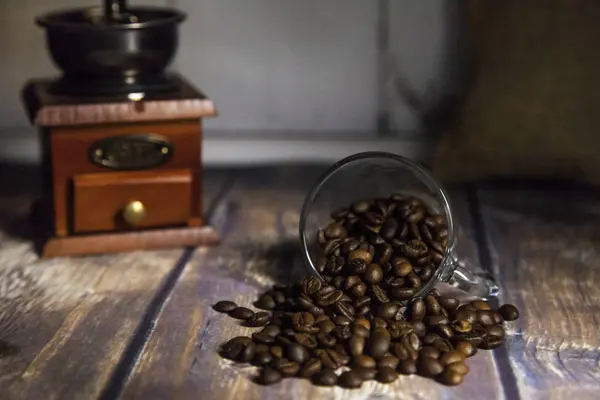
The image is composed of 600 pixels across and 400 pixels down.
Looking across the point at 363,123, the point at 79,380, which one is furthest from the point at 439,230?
the point at 363,123

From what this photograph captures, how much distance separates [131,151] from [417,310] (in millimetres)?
558

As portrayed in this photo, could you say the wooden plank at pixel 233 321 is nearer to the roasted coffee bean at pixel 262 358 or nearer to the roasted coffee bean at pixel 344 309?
the roasted coffee bean at pixel 262 358

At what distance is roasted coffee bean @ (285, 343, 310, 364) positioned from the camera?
1.03 meters

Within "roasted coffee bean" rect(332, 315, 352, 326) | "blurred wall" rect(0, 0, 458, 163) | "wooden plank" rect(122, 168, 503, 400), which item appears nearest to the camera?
"wooden plank" rect(122, 168, 503, 400)

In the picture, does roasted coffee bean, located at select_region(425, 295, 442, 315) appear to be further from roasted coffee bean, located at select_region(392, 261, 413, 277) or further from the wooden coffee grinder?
the wooden coffee grinder

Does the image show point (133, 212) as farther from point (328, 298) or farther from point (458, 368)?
point (458, 368)

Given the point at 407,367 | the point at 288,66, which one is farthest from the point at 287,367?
the point at 288,66

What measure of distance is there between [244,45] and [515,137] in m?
0.64

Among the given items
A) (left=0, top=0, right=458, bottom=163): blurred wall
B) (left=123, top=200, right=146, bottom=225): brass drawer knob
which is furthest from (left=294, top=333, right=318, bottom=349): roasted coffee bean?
(left=0, top=0, right=458, bottom=163): blurred wall

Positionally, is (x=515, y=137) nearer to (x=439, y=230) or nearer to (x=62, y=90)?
(x=439, y=230)

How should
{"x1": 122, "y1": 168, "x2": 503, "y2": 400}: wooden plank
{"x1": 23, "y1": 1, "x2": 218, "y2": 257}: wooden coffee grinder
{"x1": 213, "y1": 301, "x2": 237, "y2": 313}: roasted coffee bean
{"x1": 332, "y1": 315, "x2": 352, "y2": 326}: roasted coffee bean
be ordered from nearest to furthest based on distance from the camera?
{"x1": 122, "y1": 168, "x2": 503, "y2": 400}: wooden plank → {"x1": 332, "y1": 315, "x2": 352, "y2": 326}: roasted coffee bean → {"x1": 213, "y1": 301, "x2": 237, "y2": 313}: roasted coffee bean → {"x1": 23, "y1": 1, "x2": 218, "y2": 257}: wooden coffee grinder

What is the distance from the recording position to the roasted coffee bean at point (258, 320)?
3.76ft

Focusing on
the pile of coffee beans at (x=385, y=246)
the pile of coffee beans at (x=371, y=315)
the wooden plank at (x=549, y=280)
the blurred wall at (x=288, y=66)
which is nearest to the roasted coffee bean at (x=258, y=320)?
the pile of coffee beans at (x=371, y=315)

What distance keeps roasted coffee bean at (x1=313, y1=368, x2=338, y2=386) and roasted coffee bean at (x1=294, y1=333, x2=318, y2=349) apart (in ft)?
0.16
